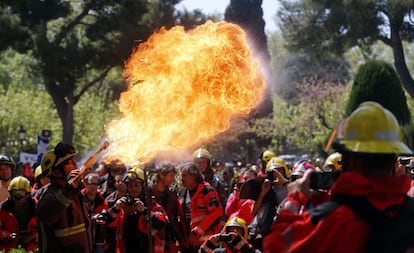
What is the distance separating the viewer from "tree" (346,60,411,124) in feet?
87.7

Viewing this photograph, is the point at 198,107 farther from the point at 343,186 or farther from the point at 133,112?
the point at 343,186

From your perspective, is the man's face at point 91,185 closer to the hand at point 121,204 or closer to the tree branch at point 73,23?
the hand at point 121,204

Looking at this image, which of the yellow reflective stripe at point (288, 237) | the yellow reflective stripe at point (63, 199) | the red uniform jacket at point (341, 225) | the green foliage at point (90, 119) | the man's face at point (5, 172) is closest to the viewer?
the red uniform jacket at point (341, 225)

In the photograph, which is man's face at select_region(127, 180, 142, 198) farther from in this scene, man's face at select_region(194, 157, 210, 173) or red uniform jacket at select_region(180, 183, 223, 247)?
man's face at select_region(194, 157, 210, 173)

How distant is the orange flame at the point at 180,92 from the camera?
6.65 metres

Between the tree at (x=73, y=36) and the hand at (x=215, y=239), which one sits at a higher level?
the tree at (x=73, y=36)

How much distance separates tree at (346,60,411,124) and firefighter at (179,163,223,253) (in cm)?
1831

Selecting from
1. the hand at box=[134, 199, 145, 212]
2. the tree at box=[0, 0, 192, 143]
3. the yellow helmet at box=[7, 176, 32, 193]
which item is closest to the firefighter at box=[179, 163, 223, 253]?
the hand at box=[134, 199, 145, 212]

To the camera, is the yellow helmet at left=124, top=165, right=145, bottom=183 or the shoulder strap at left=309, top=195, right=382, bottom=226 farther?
the yellow helmet at left=124, top=165, right=145, bottom=183

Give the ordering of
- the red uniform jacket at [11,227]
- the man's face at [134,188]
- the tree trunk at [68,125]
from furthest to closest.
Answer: the tree trunk at [68,125], the red uniform jacket at [11,227], the man's face at [134,188]

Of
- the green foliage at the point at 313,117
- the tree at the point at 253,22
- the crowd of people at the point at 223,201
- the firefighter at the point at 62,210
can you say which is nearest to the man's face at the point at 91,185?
the crowd of people at the point at 223,201

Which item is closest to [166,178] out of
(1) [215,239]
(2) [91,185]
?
(2) [91,185]

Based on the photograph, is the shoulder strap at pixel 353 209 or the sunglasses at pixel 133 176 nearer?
the shoulder strap at pixel 353 209

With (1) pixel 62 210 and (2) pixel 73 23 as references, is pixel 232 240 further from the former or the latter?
(2) pixel 73 23
